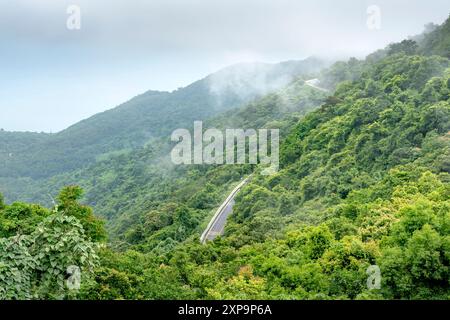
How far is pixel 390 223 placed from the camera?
79.3 feet

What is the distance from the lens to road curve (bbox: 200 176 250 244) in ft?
160

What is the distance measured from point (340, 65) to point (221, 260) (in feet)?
288

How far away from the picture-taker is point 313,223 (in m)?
35.4

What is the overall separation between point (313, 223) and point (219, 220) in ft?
65.5

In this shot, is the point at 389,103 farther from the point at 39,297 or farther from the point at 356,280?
the point at 39,297

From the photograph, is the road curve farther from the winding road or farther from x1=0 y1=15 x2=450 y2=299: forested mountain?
x1=0 y1=15 x2=450 y2=299: forested mountain

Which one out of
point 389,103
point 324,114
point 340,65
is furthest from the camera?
point 340,65

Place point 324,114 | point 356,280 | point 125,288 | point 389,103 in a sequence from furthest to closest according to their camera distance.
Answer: point 324,114
point 389,103
point 356,280
point 125,288

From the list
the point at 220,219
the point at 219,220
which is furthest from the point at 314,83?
the point at 219,220

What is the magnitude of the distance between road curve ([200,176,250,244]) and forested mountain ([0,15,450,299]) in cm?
118

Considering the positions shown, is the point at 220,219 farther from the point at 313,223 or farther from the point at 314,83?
the point at 314,83

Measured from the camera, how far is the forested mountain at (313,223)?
1621 cm
